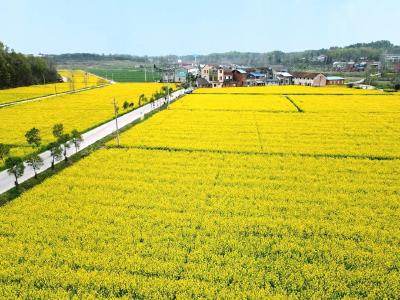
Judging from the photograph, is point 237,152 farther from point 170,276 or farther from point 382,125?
point 382,125

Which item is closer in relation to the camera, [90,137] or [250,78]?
[90,137]

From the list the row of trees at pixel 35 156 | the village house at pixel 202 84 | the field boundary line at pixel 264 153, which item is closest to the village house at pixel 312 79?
the village house at pixel 202 84

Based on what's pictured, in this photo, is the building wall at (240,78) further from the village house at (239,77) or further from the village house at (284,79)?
the village house at (284,79)

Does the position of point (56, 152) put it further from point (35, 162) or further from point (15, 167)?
point (15, 167)

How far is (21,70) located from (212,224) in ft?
286

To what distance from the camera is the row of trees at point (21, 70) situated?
260ft

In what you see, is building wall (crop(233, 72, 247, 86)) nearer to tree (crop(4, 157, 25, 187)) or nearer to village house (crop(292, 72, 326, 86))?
village house (crop(292, 72, 326, 86))

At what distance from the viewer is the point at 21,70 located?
3396 inches

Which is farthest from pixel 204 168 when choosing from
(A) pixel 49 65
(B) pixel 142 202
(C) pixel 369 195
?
(A) pixel 49 65

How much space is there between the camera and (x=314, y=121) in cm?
3784

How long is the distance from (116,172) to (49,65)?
93.1 meters

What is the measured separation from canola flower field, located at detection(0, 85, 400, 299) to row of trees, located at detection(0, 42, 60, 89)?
6634cm

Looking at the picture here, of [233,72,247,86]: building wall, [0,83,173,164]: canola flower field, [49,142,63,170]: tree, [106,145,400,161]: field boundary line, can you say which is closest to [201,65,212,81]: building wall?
[233,72,247,86]: building wall

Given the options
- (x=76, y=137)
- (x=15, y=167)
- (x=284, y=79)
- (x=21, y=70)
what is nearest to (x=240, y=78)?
(x=284, y=79)
